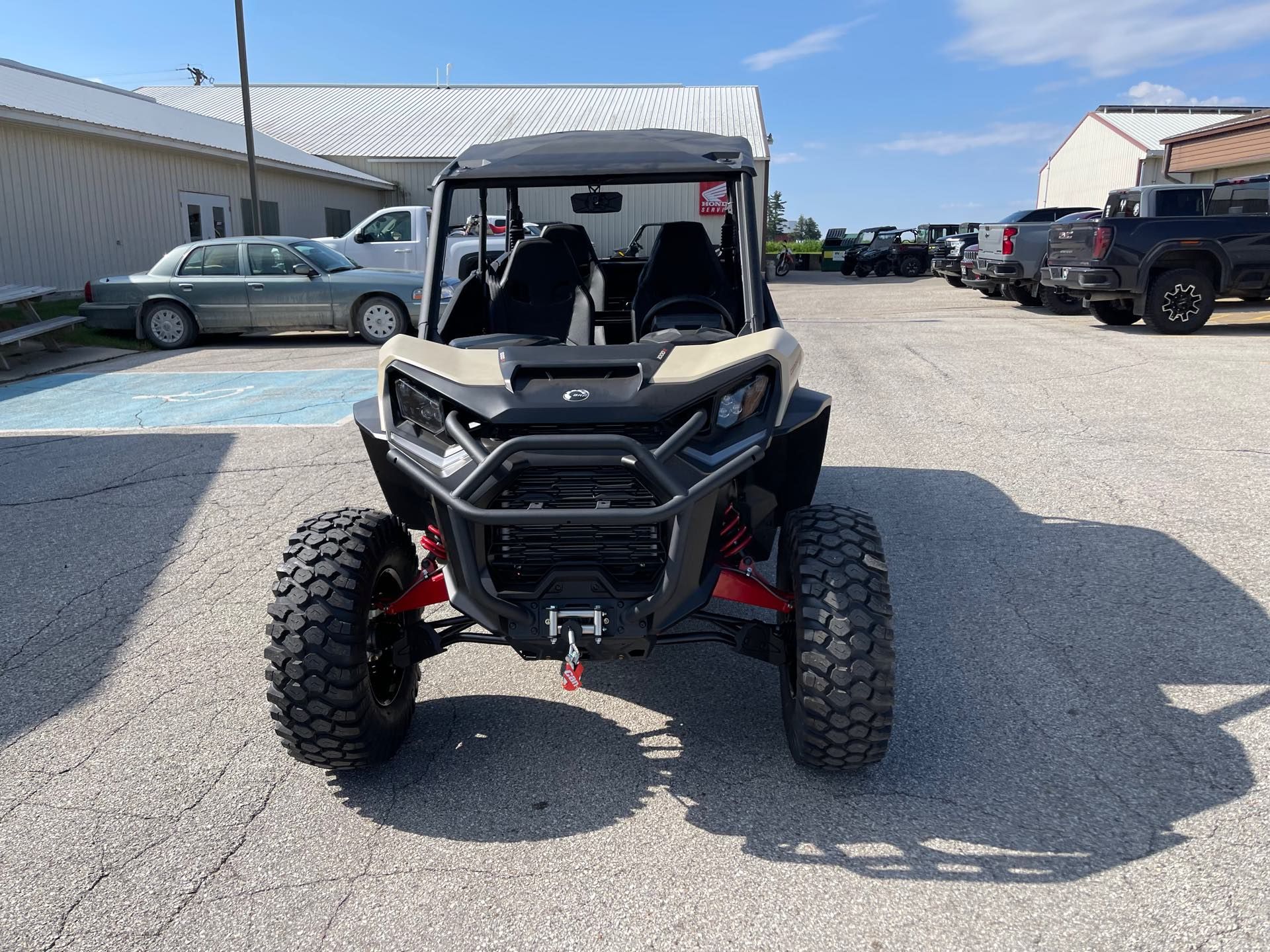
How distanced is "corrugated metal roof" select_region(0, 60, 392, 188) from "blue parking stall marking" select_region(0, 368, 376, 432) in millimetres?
6414

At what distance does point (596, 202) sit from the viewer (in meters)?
4.98

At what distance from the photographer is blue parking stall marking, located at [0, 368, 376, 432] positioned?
9.07 meters

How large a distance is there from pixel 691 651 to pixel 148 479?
4568mm

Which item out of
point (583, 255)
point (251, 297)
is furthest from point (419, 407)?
point (251, 297)

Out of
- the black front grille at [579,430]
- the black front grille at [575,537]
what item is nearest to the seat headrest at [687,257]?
the black front grille at [579,430]

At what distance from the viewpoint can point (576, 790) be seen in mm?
3348

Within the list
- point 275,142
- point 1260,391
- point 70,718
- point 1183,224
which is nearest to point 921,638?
point 70,718

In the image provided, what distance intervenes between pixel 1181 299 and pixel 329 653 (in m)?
14.4

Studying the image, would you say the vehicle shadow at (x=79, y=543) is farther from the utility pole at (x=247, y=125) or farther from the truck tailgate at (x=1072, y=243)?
the utility pole at (x=247, y=125)

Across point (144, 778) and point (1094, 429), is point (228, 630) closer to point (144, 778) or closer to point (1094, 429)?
point (144, 778)

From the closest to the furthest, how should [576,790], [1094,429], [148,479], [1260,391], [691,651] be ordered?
[576,790] < [691,651] < [148,479] < [1094,429] < [1260,391]

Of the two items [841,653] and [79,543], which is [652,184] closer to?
[841,653]

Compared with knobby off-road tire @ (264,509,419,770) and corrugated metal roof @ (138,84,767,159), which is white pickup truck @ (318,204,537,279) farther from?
knobby off-road tire @ (264,509,419,770)

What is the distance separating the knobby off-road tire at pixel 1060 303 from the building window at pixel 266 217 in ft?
54.5
